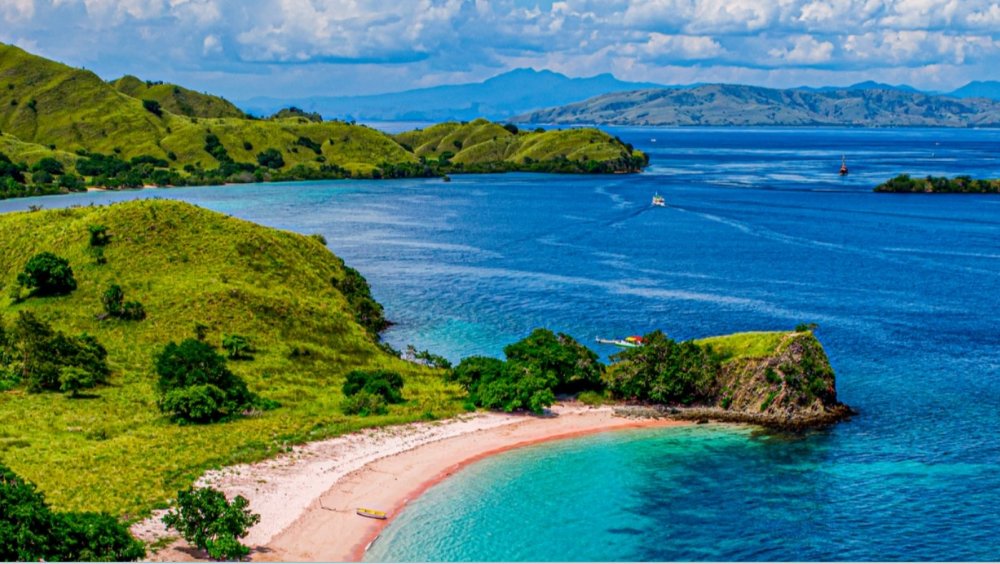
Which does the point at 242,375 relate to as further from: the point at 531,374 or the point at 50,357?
the point at 531,374

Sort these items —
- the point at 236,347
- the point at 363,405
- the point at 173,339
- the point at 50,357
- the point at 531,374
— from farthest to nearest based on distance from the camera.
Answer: the point at 173,339 < the point at 236,347 < the point at 531,374 < the point at 50,357 < the point at 363,405

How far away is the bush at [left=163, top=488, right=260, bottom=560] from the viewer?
4512cm

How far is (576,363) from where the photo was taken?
7688cm

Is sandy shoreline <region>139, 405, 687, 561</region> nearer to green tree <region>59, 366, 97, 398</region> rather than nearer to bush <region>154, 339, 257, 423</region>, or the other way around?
bush <region>154, 339, 257, 423</region>

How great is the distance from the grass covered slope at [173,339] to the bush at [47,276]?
1288 millimetres

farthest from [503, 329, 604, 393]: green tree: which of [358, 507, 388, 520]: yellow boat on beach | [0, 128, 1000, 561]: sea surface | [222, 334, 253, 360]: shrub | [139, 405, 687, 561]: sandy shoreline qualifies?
[358, 507, 388, 520]: yellow boat on beach

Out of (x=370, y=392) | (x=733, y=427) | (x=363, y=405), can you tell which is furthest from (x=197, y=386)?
(x=733, y=427)

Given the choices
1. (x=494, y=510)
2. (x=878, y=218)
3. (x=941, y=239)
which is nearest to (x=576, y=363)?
(x=494, y=510)

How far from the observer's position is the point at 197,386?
65875mm

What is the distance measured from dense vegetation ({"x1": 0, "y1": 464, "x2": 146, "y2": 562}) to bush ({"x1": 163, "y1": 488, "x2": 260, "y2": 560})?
9.72ft

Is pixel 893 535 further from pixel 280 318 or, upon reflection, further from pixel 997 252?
pixel 997 252

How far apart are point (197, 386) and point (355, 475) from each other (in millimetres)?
15934

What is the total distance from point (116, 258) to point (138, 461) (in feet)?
154

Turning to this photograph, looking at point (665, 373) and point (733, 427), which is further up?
point (665, 373)
